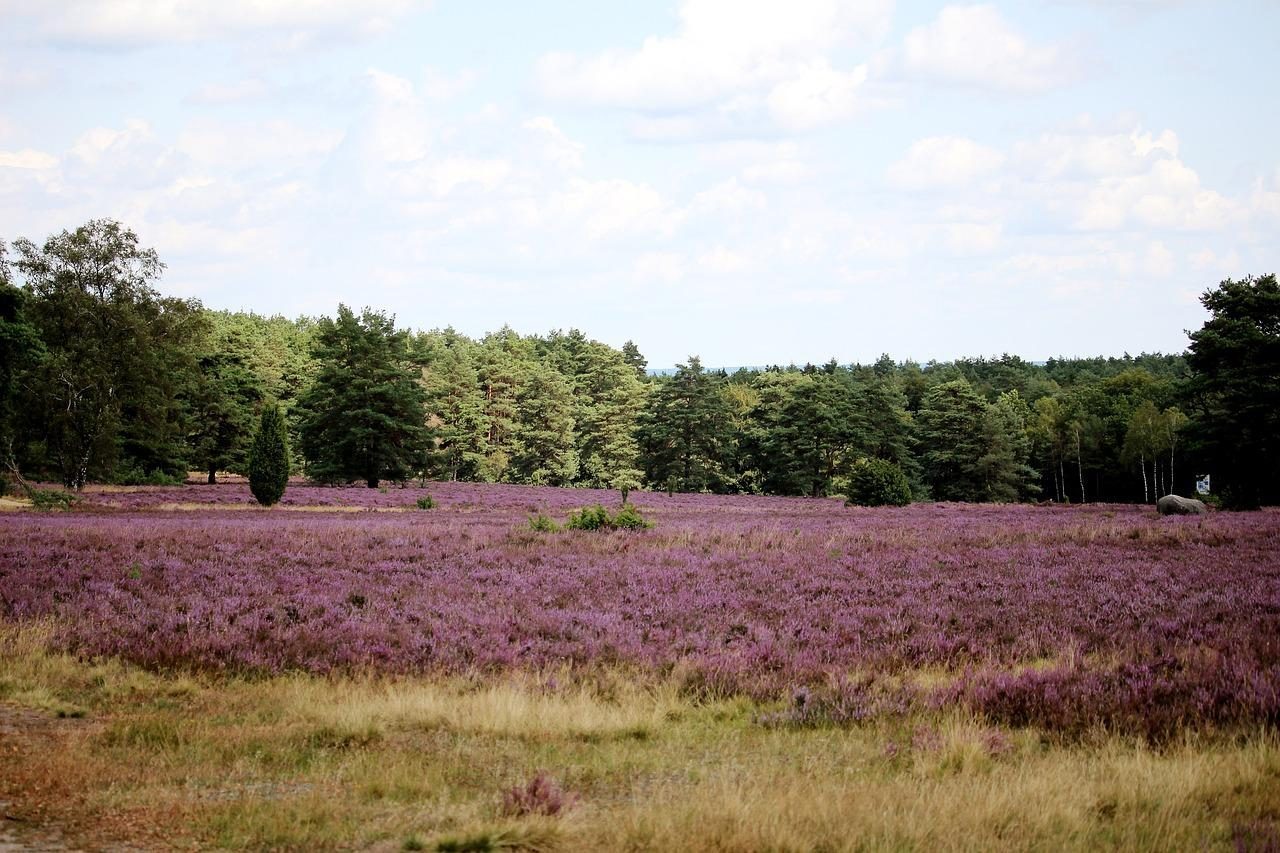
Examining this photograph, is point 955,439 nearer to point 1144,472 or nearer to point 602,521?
point 1144,472

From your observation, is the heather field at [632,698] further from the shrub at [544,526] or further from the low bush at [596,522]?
the low bush at [596,522]

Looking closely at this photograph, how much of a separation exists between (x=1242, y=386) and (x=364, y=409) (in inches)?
2008

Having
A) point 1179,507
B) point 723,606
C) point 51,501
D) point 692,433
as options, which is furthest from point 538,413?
point 723,606

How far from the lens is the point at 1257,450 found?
41906 mm

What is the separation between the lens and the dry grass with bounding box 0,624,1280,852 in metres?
5.51

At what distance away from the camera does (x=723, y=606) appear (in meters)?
14.5

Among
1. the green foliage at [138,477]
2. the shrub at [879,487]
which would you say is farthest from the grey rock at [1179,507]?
the green foliage at [138,477]

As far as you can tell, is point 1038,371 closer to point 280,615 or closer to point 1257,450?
point 1257,450

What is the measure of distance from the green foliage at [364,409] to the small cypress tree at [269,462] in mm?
23978

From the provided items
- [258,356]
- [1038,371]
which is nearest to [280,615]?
[258,356]

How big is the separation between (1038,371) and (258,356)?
134584 mm

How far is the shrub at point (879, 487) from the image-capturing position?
146 feet

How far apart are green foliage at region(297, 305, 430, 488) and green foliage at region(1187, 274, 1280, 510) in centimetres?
4811

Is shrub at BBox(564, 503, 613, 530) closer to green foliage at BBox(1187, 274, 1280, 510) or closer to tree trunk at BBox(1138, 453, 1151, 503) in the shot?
green foliage at BBox(1187, 274, 1280, 510)
